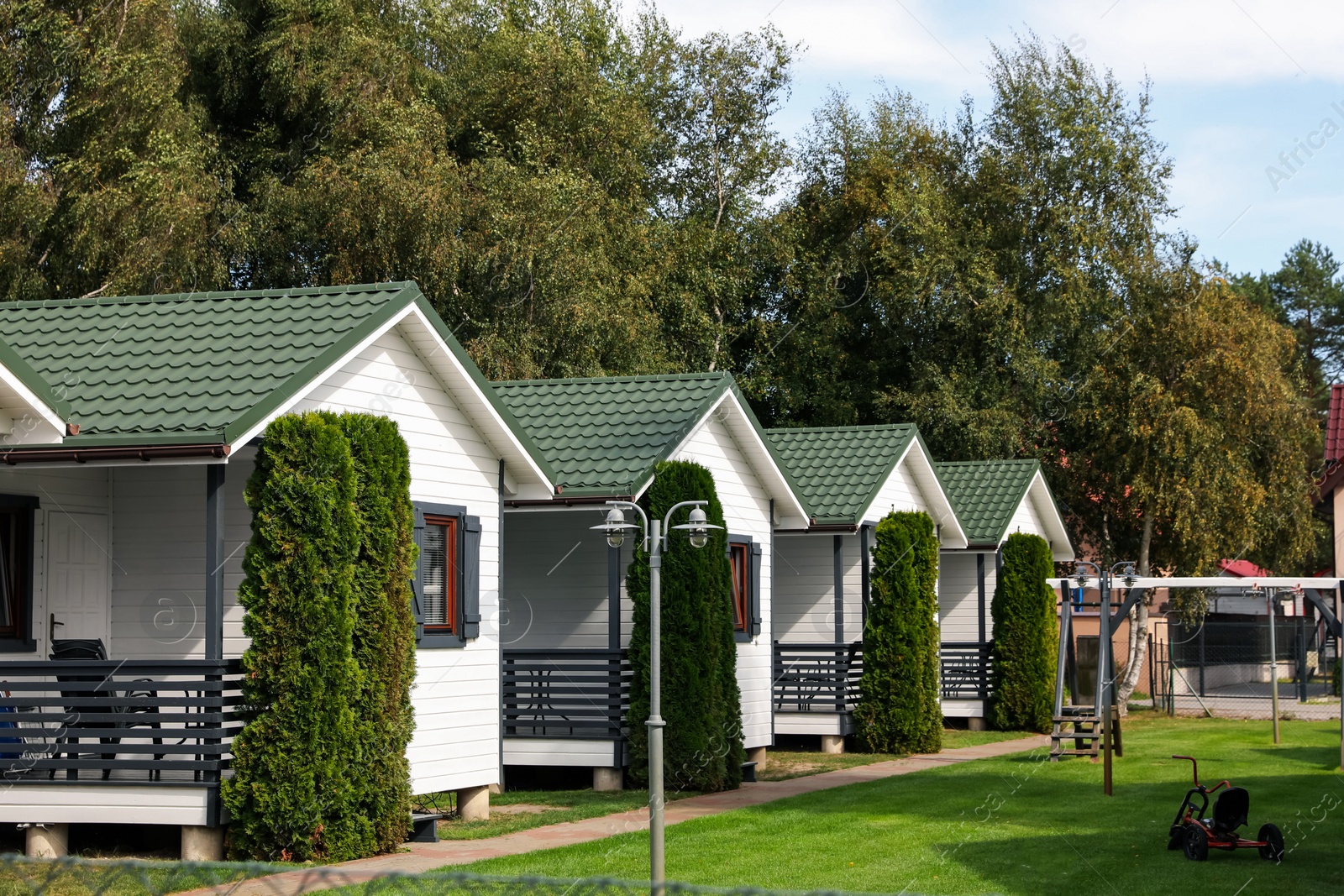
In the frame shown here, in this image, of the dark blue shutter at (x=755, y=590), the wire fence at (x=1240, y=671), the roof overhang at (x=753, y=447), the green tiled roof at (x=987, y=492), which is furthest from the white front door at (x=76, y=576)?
the wire fence at (x=1240, y=671)

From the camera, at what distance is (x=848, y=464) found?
23.9 meters

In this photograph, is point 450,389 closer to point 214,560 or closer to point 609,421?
point 214,560

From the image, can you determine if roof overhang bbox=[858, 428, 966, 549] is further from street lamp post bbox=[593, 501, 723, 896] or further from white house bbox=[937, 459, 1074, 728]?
street lamp post bbox=[593, 501, 723, 896]

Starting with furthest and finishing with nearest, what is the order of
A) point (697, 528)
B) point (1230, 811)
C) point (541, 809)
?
point (541, 809)
point (1230, 811)
point (697, 528)

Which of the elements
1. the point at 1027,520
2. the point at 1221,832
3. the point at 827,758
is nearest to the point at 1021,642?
the point at 1027,520

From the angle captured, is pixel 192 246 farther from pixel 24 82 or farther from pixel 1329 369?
pixel 1329 369

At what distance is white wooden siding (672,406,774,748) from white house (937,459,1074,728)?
23.5ft

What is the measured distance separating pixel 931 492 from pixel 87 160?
1561cm

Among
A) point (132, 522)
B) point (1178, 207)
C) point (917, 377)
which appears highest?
point (1178, 207)

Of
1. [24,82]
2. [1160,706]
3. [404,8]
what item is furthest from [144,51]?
[1160,706]

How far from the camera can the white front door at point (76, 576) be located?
12859mm

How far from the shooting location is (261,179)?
1270 inches

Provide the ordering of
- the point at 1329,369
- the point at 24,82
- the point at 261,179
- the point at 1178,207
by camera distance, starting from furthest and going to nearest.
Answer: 1. the point at 1329,369
2. the point at 1178,207
3. the point at 261,179
4. the point at 24,82

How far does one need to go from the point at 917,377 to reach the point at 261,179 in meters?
15.7
